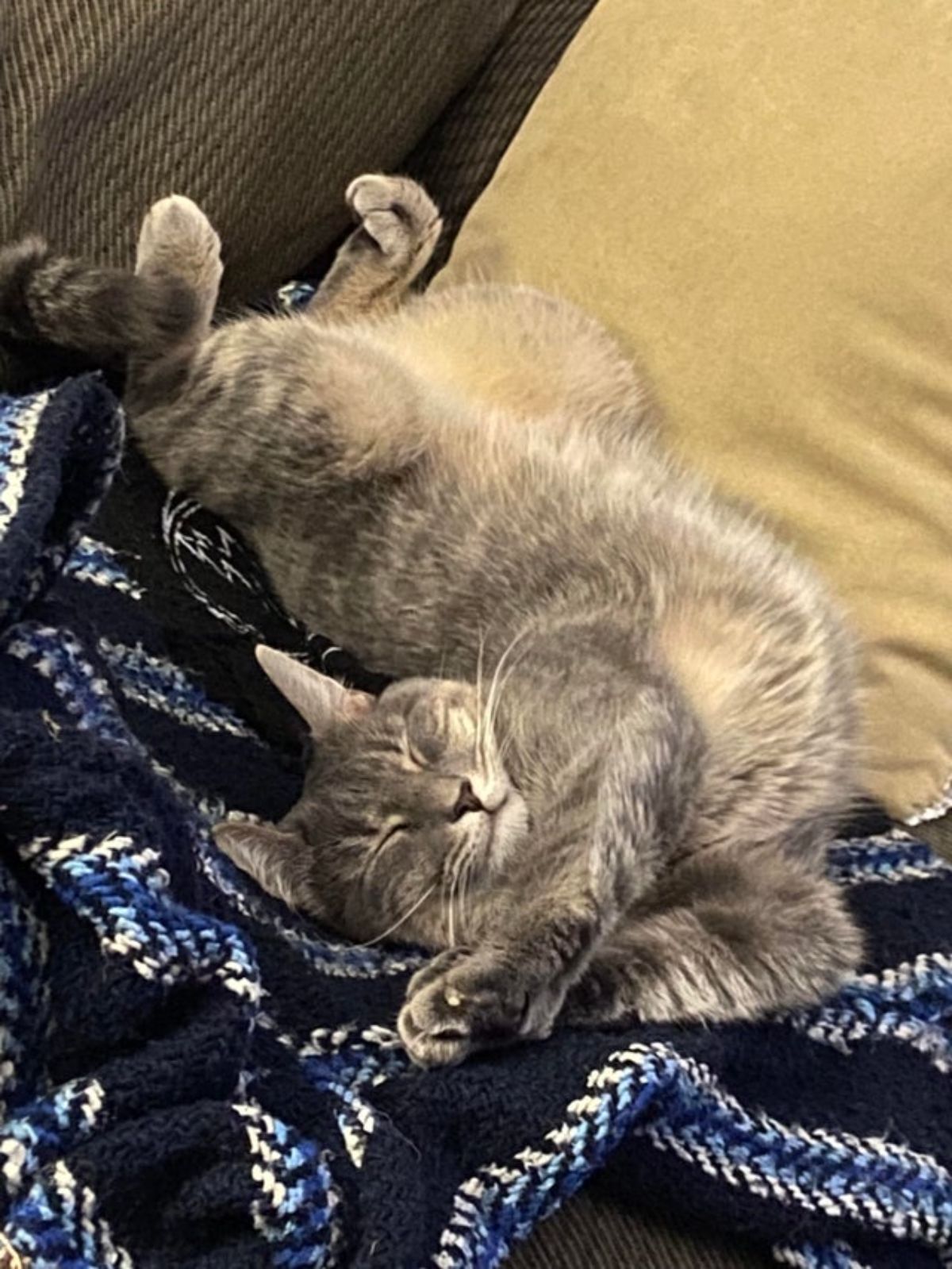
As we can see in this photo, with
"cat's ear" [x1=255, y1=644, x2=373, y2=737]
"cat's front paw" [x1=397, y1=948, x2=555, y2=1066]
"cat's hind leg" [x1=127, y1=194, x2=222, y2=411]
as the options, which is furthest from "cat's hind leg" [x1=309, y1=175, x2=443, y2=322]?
"cat's front paw" [x1=397, y1=948, x2=555, y2=1066]

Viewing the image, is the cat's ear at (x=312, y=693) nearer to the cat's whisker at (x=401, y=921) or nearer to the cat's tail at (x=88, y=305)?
the cat's whisker at (x=401, y=921)

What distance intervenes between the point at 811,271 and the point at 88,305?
750mm

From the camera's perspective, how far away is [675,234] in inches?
53.4

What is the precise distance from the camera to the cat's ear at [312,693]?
1285mm

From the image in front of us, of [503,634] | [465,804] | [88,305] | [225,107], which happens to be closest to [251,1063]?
[465,804]

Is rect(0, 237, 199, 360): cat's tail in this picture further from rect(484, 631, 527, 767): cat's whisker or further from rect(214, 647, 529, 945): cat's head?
rect(484, 631, 527, 767): cat's whisker

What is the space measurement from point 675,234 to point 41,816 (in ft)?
2.97

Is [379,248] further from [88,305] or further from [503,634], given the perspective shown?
[503,634]

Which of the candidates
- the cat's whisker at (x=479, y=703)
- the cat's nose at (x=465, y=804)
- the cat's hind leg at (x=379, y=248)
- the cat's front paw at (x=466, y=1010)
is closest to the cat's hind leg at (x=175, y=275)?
the cat's hind leg at (x=379, y=248)

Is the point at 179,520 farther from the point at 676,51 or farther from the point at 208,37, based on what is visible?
the point at 676,51

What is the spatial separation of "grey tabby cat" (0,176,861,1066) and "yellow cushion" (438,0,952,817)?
0.06 m

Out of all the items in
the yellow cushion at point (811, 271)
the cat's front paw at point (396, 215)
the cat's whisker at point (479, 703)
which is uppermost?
the yellow cushion at point (811, 271)

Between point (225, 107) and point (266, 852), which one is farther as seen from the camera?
point (225, 107)

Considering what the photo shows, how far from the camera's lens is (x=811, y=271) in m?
1.28
